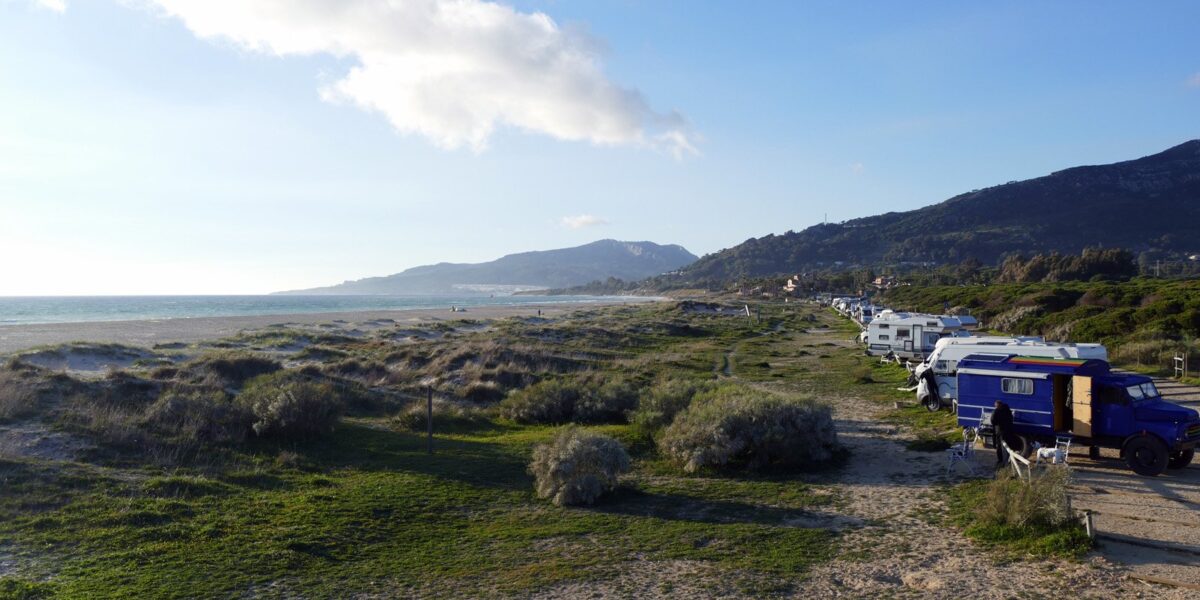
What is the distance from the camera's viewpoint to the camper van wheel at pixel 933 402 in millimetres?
20538

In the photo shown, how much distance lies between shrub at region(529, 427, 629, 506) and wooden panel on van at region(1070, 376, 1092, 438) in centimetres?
875

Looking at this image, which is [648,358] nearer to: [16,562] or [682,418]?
[682,418]

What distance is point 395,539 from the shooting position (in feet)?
33.7

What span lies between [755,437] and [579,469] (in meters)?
3.96

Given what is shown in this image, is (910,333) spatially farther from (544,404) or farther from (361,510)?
(361,510)

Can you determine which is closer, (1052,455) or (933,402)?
(1052,455)

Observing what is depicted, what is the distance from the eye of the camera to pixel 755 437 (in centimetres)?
1419

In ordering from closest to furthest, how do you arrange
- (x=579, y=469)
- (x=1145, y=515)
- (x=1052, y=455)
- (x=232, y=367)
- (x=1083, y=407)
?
1. (x=1145, y=515)
2. (x=1052, y=455)
3. (x=579, y=469)
4. (x=1083, y=407)
5. (x=232, y=367)

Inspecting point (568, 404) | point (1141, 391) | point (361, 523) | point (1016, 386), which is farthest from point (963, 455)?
point (361, 523)

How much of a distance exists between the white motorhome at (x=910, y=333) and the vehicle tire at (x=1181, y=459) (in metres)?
19.6

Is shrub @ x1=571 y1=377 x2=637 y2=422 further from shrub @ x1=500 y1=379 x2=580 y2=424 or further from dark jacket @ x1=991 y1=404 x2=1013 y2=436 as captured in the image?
dark jacket @ x1=991 y1=404 x2=1013 y2=436

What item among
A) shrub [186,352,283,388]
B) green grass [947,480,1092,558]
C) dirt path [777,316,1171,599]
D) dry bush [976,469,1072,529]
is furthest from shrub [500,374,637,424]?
dry bush [976,469,1072,529]

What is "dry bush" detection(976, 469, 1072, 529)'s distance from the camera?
9.39 meters

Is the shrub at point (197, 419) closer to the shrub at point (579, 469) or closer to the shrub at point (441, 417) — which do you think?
the shrub at point (441, 417)
